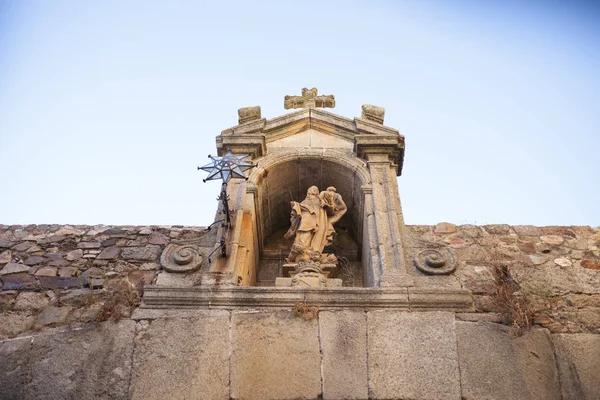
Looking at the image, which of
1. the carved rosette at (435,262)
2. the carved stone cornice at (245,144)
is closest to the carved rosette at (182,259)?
the carved stone cornice at (245,144)

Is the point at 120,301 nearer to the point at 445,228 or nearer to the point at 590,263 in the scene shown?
the point at 445,228

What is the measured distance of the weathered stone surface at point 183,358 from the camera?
487cm

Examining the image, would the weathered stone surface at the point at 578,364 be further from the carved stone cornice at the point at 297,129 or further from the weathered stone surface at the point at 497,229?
the carved stone cornice at the point at 297,129

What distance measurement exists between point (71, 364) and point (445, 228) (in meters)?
4.03

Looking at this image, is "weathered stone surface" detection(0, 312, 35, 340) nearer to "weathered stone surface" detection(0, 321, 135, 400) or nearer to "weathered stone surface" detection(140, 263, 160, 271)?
"weathered stone surface" detection(0, 321, 135, 400)

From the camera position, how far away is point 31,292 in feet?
19.4

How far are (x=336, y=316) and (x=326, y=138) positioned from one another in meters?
3.23

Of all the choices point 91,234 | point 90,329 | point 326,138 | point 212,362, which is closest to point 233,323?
point 212,362

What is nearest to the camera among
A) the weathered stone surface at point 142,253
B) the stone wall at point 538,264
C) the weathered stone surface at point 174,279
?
the stone wall at point 538,264

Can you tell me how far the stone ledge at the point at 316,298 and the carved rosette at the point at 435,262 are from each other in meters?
0.33

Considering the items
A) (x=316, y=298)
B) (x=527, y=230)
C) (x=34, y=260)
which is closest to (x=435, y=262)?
(x=316, y=298)

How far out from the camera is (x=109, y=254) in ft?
21.0

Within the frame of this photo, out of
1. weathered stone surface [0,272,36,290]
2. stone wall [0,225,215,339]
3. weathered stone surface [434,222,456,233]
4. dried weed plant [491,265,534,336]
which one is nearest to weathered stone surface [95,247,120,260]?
stone wall [0,225,215,339]

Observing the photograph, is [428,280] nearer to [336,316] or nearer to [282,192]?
[336,316]
